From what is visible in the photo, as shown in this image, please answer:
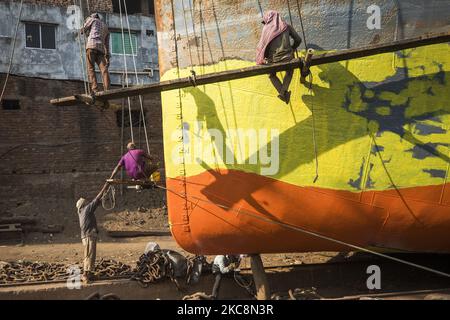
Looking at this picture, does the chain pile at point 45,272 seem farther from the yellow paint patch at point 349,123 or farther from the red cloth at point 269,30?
the red cloth at point 269,30

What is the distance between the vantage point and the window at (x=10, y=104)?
15.6m

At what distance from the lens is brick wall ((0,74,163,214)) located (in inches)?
601

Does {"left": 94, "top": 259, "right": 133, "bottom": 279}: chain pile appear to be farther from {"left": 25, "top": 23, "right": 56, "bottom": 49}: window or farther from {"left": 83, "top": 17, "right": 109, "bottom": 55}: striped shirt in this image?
{"left": 25, "top": 23, "right": 56, "bottom": 49}: window

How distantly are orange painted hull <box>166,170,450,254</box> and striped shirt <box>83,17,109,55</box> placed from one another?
220cm

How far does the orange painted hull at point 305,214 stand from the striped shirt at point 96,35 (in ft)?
7.22

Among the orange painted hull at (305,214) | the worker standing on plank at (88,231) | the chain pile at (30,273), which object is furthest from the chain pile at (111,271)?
the orange painted hull at (305,214)

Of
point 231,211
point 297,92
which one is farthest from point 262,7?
point 231,211

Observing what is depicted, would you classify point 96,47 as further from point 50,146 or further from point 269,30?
point 50,146

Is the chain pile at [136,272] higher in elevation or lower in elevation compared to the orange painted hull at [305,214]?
lower

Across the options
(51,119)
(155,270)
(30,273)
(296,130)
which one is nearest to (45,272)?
(30,273)

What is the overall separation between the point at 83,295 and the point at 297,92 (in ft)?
14.0

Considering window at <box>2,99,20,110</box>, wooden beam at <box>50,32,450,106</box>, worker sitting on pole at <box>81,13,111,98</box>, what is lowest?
wooden beam at <box>50,32,450,106</box>

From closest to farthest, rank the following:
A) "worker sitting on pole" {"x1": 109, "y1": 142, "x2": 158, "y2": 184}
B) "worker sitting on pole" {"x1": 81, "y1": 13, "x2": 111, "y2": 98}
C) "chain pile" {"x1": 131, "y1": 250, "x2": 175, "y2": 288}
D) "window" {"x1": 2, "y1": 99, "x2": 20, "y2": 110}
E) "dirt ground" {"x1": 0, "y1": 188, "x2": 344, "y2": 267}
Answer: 1. "worker sitting on pole" {"x1": 81, "y1": 13, "x2": 111, "y2": 98}
2. "worker sitting on pole" {"x1": 109, "y1": 142, "x2": 158, "y2": 184}
3. "chain pile" {"x1": 131, "y1": 250, "x2": 175, "y2": 288}
4. "dirt ground" {"x1": 0, "y1": 188, "x2": 344, "y2": 267}
5. "window" {"x1": 2, "y1": 99, "x2": 20, "y2": 110}

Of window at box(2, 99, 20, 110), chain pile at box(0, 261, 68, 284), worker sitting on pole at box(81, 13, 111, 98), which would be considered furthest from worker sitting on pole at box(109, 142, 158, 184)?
window at box(2, 99, 20, 110)
